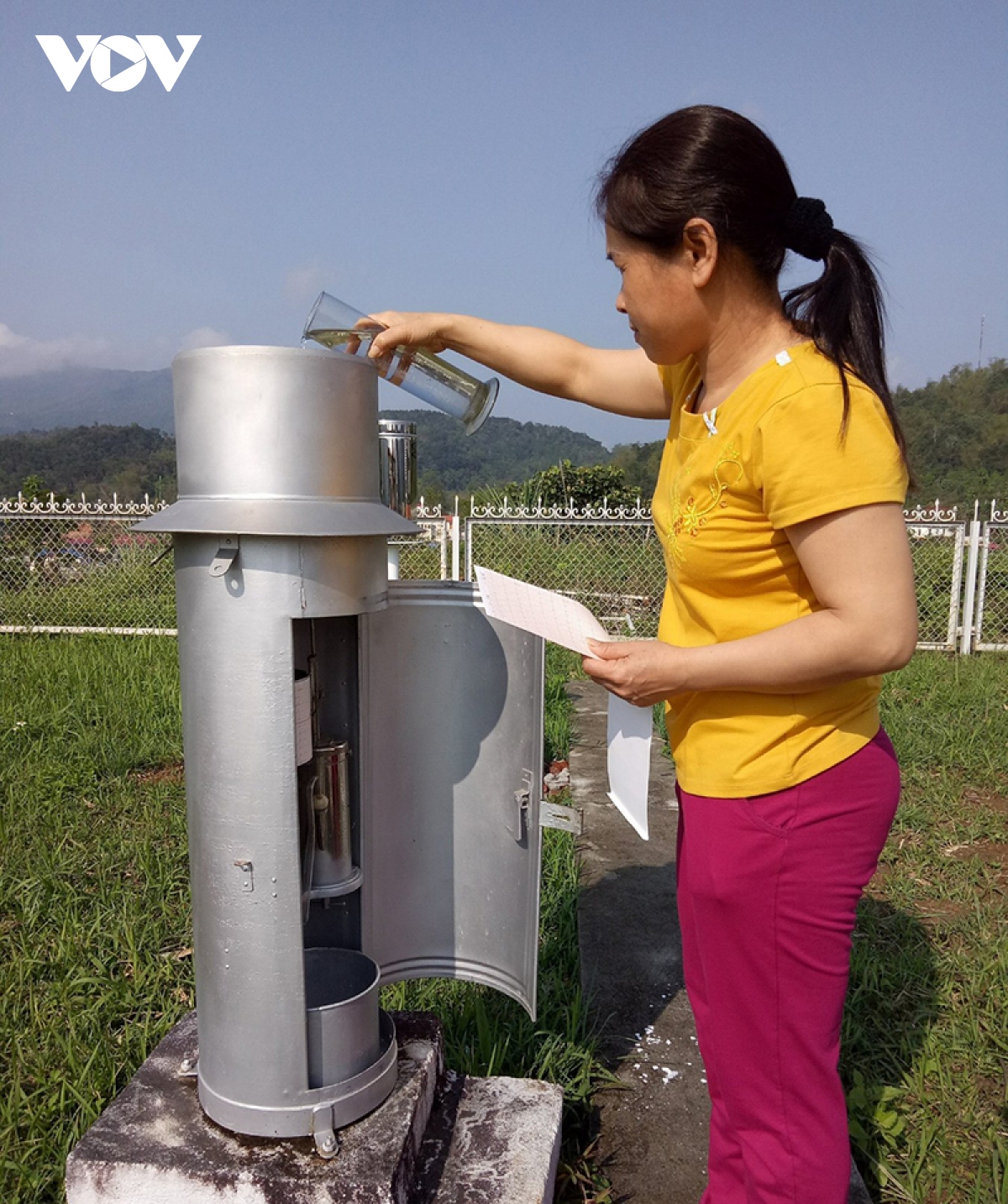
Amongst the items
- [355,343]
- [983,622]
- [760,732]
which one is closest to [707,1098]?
[760,732]

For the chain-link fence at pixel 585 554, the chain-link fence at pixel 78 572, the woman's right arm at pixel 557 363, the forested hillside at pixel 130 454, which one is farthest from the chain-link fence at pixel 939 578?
the forested hillside at pixel 130 454

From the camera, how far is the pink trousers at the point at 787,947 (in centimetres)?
134

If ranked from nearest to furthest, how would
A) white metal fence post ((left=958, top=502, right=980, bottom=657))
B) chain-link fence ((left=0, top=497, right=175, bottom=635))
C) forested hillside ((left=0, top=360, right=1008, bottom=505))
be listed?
white metal fence post ((left=958, top=502, right=980, bottom=657))
chain-link fence ((left=0, top=497, right=175, bottom=635))
forested hillside ((left=0, top=360, right=1008, bottom=505))

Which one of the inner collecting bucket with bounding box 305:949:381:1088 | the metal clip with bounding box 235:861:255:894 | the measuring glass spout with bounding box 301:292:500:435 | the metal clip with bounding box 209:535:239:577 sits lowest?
the inner collecting bucket with bounding box 305:949:381:1088

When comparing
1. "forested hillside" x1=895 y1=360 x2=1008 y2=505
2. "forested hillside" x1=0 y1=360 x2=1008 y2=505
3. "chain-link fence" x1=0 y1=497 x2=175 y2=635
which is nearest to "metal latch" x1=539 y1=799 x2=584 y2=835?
"chain-link fence" x1=0 y1=497 x2=175 y2=635

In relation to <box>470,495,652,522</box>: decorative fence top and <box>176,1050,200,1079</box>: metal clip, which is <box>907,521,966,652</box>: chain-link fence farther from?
<box>176,1050,200,1079</box>: metal clip

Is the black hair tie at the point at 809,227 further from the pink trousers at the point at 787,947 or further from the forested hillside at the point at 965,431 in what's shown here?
the forested hillside at the point at 965,431

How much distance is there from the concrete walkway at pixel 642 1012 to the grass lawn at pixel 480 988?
0.25ft

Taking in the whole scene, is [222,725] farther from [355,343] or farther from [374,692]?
[355,343]

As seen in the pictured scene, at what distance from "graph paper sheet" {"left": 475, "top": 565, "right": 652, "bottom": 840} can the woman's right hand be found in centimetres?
48

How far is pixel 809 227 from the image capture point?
1.28m

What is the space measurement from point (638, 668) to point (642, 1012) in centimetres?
145

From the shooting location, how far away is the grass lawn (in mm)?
2014

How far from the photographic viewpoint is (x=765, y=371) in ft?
4.21
